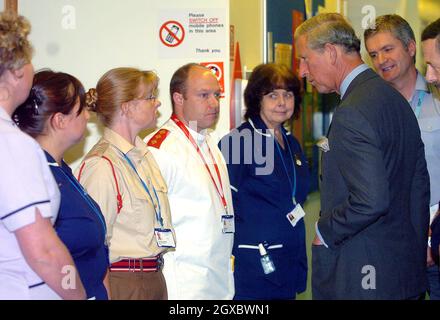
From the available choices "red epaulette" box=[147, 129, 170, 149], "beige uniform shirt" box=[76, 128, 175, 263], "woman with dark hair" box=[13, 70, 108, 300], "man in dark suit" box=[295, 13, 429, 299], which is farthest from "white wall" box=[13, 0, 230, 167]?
"woman with dark hair" box=[13, 70, 108, 300]

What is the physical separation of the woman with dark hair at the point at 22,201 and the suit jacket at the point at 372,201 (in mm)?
1024

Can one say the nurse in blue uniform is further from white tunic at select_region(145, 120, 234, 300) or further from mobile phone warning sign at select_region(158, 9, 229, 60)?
mobile phone warning sign at select_region(158, 9, 229, 60)

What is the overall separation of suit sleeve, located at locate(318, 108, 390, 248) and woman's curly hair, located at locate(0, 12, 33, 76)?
→ 1.12m

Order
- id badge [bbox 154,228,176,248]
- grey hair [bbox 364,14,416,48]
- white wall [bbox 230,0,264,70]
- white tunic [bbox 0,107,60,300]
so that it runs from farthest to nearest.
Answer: white wall [bbox 230,0,264,70], grey hair [bbox 364,14,416,48], id badge [bbox 154,228,176,248], white tunic [bbox 0,107,60,300]

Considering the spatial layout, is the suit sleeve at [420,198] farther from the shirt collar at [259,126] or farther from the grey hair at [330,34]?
the shirt collar at [259,126]

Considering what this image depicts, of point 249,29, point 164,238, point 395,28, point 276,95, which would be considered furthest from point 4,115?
point 249,29

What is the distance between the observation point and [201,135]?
339 cm

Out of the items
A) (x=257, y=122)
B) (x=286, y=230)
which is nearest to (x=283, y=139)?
(x=257, y=122)

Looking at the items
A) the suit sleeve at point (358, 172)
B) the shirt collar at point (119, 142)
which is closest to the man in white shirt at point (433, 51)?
the suit sleeve at point (358, 172)

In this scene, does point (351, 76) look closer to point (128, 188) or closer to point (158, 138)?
point (128, 188)

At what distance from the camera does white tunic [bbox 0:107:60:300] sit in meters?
1.79

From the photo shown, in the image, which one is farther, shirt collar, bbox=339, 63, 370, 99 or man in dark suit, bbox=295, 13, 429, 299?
shirt collar, bbox=339, 63, 370, 99

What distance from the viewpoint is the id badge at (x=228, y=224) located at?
329 cm

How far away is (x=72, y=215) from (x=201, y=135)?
1268 mm
